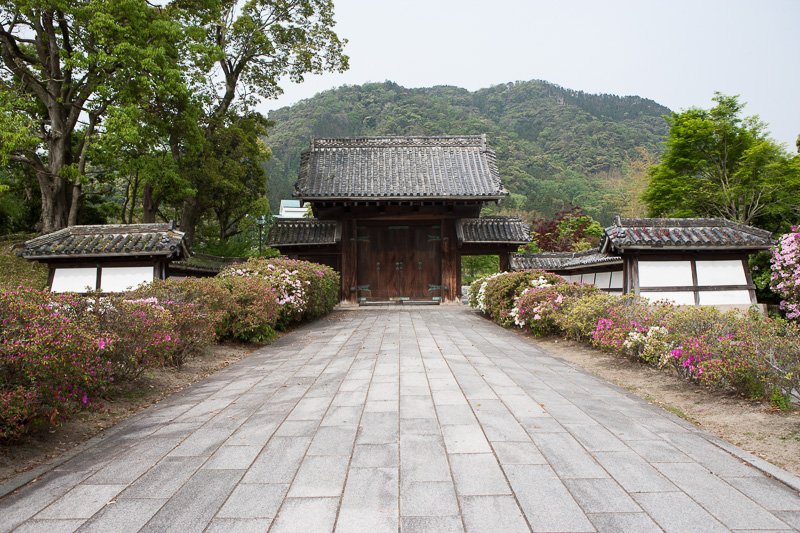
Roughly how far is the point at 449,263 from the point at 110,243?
996 centimetres

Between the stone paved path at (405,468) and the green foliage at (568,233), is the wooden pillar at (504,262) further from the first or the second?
the stone paved path at (405,468)

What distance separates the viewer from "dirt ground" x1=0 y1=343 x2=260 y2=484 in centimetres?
307

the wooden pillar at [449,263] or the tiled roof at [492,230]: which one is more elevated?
the tiled roof at [492,230]

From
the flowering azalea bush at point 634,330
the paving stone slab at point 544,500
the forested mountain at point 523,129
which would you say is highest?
the forested mountain at point 523,129

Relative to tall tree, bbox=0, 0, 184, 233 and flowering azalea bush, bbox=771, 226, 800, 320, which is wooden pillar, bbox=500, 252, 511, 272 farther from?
tall tree, bbox=0, 0, 184, 233

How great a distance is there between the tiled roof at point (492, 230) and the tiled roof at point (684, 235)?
5.42 m

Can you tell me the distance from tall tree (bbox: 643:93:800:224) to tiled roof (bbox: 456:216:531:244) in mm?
6395

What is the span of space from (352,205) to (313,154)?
285 centimetres

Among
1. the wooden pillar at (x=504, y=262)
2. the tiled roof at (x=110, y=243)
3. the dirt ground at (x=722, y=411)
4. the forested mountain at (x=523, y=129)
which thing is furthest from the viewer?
the forested mountain at (x=523, y=129)

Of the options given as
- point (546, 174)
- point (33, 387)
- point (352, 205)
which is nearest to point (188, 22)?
point (352, 205)

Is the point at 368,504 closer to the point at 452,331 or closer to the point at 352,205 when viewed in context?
the point at 452,331

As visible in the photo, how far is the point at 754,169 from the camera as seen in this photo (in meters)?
15.2

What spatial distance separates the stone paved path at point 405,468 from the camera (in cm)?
230

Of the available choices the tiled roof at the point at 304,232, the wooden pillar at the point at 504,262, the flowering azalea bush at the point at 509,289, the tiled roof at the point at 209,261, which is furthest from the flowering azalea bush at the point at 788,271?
the tiled roof at the point at 209,261
